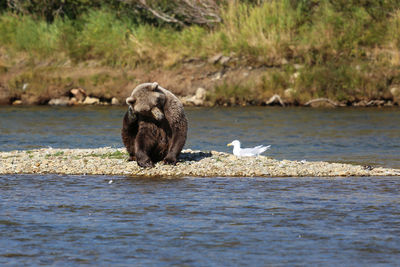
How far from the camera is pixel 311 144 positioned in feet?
59.5

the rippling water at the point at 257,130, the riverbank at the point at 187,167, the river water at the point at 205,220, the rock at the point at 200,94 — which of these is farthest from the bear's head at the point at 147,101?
the rock at the point at 200,94

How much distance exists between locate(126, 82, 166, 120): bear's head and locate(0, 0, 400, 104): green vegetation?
14.1 m

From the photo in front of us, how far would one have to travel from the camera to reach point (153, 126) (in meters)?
13.4

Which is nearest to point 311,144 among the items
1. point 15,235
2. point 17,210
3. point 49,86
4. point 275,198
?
point 275,198

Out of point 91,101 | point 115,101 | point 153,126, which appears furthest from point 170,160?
point 91,101

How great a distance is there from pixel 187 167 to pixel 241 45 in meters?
15.9

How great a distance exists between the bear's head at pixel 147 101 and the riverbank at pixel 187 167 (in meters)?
0.93

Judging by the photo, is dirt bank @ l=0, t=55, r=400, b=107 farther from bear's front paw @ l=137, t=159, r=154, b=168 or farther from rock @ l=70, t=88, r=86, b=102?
bear's front paw @ l=137, t=159, r=154, b=168

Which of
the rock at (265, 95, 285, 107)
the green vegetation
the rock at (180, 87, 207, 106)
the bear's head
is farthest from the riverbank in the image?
the rock at (180, 87, 207, 106)

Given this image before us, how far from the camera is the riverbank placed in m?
12.9

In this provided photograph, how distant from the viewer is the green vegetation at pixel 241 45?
2670cm

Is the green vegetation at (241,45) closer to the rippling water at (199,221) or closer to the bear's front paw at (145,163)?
the bear's front paw at (145,163)

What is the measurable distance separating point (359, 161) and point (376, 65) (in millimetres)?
12211

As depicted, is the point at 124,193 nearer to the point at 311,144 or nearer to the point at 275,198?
the point at 275,198
